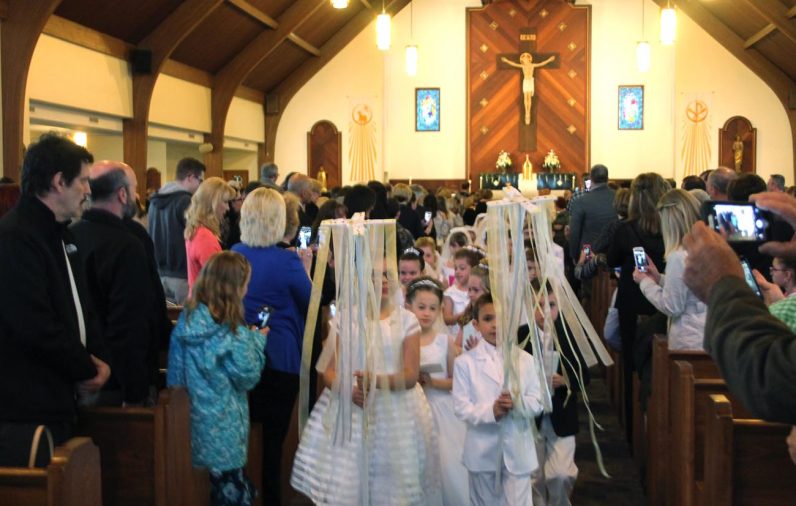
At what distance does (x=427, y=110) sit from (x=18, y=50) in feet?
38.5

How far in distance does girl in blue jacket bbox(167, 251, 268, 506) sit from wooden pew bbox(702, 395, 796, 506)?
1.92 metres

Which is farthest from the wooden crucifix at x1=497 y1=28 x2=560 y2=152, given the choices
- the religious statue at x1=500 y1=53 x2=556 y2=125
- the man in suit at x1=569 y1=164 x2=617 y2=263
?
the man in suit at x1=569 y1=164 x2=617 y2=263

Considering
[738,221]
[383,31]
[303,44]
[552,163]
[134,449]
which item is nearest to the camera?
[738,221]

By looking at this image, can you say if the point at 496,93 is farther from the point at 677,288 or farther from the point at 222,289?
the point at 222,289

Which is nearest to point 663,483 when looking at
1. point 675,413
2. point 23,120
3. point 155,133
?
point 675,413

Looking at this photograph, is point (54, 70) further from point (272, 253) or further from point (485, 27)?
point (485, 27)

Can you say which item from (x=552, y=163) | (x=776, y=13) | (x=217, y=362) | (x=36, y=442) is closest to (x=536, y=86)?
(x=552, y=163)

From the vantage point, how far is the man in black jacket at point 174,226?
19.6 ft

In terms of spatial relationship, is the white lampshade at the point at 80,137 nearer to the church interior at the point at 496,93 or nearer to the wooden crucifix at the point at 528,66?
the church interior at the point at 496,93

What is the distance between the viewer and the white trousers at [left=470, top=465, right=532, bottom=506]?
4074 millimetres

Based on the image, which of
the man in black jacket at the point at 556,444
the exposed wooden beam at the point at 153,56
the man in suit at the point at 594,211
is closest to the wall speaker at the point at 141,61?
the exposed wooden beam at the point at 153,56

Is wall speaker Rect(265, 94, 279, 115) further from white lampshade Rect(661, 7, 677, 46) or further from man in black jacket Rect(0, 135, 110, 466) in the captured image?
man in black jacket Rect(0, 135, 110, 466)

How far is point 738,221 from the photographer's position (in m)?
2.33

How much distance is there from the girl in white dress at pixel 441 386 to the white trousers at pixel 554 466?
0.36 metres
